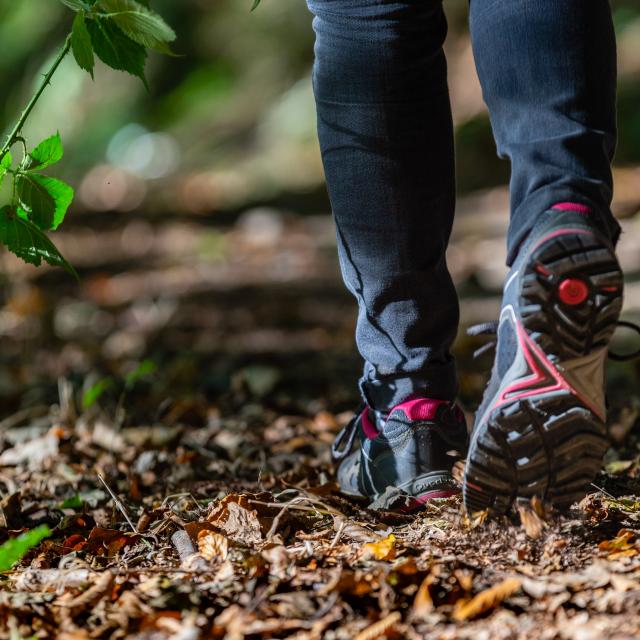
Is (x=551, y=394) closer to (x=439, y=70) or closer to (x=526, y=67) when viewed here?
(x=526, y=67)

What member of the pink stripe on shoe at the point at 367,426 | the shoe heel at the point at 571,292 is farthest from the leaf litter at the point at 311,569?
the shoe heel at the point at 571,292

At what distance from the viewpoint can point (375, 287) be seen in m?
1.61

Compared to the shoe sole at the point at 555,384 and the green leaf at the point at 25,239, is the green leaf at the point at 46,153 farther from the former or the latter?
the shoe sole at the point at 555,384

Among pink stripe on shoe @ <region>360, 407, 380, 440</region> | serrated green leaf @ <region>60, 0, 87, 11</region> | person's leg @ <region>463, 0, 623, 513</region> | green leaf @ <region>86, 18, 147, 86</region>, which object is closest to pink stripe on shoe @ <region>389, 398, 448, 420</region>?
pink stripe on shoe @ <region>360, 407, 380, 440</region>

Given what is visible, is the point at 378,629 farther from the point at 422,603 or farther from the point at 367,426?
the point at 367,426

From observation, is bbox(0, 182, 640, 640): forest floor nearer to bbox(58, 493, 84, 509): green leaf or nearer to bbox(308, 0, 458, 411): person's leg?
bbox(58, 493, 84, 509): green leaf

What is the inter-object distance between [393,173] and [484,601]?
80 cm

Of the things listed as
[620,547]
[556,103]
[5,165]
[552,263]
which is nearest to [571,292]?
[552,263]

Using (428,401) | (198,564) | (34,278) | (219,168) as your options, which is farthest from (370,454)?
(219,168)

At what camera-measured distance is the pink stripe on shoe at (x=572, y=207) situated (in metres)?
1.21

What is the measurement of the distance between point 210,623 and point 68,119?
403 inches

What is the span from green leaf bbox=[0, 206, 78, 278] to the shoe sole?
772 mm

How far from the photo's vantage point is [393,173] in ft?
5.10

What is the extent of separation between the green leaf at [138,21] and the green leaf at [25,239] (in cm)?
38
